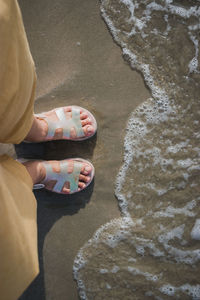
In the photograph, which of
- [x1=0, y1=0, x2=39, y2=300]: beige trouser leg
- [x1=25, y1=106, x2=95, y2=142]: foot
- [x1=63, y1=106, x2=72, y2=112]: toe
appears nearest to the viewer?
[x1=0, y1=0, x2=39, y2=300]: beige trouser leg

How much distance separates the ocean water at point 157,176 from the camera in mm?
1643

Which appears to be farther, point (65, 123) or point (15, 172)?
point (65, 123)

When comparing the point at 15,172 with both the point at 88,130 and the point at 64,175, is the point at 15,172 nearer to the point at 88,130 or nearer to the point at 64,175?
the point at 64,175

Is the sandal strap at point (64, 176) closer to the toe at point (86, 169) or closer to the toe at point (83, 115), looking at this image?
the toe at point (86, 169)

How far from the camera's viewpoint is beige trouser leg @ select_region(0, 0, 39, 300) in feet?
2.82

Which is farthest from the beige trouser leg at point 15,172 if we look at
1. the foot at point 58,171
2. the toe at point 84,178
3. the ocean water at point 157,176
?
the ocean water at point 157,176

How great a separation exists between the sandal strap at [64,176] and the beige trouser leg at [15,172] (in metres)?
0.36

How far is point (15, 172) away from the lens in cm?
129

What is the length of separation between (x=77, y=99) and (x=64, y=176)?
1.64 feet

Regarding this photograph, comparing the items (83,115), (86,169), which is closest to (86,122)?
(83,115)

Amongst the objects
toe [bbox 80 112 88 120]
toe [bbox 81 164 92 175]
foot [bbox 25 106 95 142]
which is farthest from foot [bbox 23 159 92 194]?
toe [bbox 80 112 88 120]

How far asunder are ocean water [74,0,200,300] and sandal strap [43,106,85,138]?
310 millimetres

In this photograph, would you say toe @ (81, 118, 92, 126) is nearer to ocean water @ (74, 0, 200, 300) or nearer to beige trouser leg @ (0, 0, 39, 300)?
ocean water @ (74, 0, 200, 300)

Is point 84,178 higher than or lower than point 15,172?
lower
